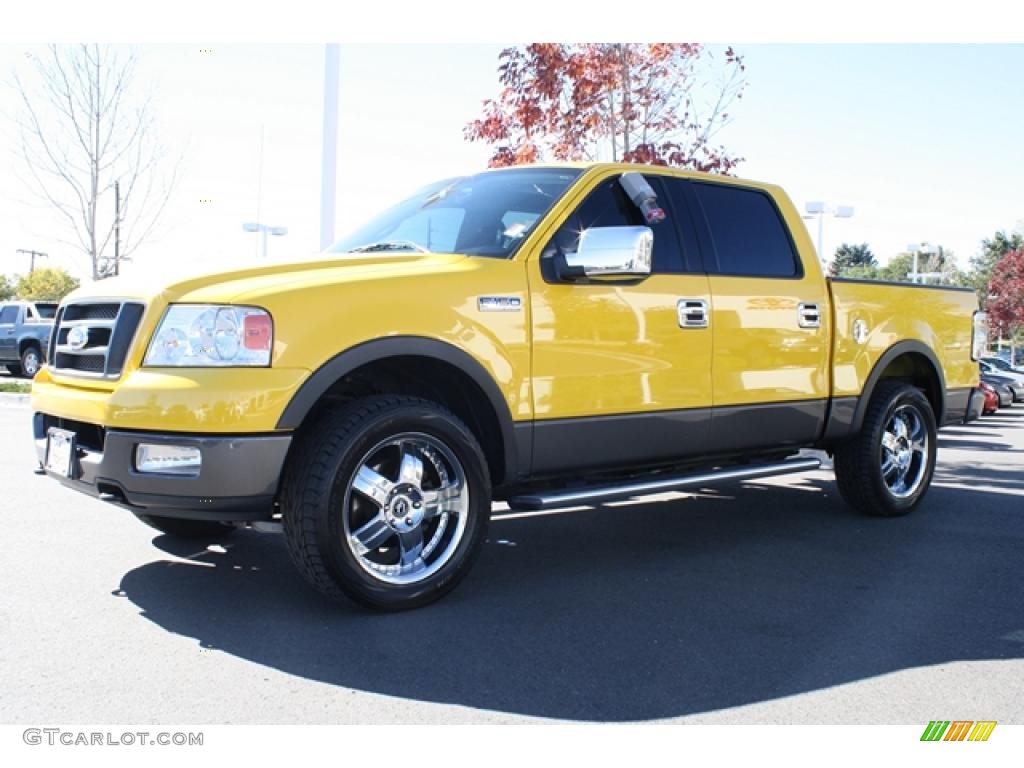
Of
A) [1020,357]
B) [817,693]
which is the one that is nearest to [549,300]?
[817,693]

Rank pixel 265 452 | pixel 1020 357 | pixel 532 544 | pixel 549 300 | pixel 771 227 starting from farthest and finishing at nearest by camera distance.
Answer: pixel 1020 357, pixel 771 227, pixel 532 544, pixel 549 300, pixel 265 452

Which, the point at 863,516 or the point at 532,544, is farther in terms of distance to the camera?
the point at 863,516

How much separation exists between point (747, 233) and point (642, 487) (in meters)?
1.85

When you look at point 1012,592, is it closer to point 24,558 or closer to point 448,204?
point 448,204

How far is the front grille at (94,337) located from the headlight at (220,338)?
244 millimetres

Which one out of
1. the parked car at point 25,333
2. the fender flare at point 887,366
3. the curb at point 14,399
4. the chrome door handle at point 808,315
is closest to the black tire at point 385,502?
the chrome door handle at point 808,315

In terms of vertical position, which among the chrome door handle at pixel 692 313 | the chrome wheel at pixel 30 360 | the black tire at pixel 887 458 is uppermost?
the chrome door handle at pixel 692 313

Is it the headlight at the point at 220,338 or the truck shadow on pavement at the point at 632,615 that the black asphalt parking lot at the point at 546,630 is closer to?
the truck shadow on pavement at the point at 632,615

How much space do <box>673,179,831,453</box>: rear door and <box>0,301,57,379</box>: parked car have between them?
69.1 feet

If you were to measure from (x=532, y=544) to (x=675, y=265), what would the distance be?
1.78 m

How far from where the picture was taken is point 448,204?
5383mm

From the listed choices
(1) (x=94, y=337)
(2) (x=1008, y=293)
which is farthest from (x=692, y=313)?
(2) (x=1008, y=293)
